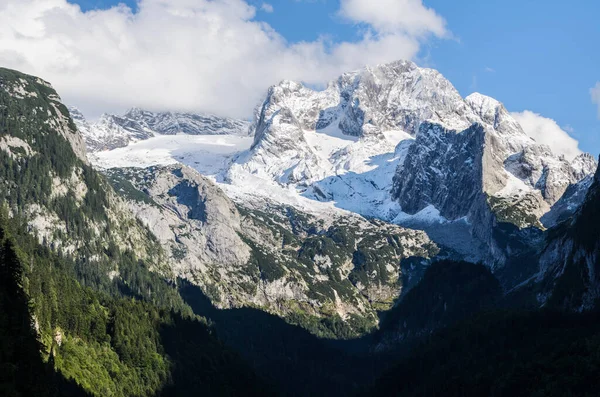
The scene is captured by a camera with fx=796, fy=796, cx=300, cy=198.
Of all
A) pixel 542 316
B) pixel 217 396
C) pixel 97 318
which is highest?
pixel 542 316

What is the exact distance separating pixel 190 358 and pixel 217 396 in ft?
44.8

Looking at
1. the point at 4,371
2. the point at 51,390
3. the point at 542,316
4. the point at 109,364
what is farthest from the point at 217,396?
the point at 4,371

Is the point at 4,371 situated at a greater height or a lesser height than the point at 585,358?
lesser

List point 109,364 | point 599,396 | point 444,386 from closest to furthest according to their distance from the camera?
point 599,396 → point 109,364 → point 444,386

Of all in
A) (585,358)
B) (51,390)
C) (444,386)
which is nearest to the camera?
(51,390)

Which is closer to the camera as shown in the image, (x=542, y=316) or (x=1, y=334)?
(x=1, y=334)

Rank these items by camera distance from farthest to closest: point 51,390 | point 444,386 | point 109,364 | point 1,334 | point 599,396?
point 444,386, point 109,364, point 599,396, point 51,390, point 1,334

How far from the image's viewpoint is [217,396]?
19138 cm

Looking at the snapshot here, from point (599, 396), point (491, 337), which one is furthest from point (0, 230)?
point (491, 337)

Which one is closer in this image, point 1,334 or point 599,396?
point 1,334

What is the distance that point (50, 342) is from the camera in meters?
140

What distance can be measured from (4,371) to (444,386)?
121 metres

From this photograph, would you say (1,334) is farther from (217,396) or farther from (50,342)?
(217,396)

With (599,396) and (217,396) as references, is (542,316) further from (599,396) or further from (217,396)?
(217,396)
